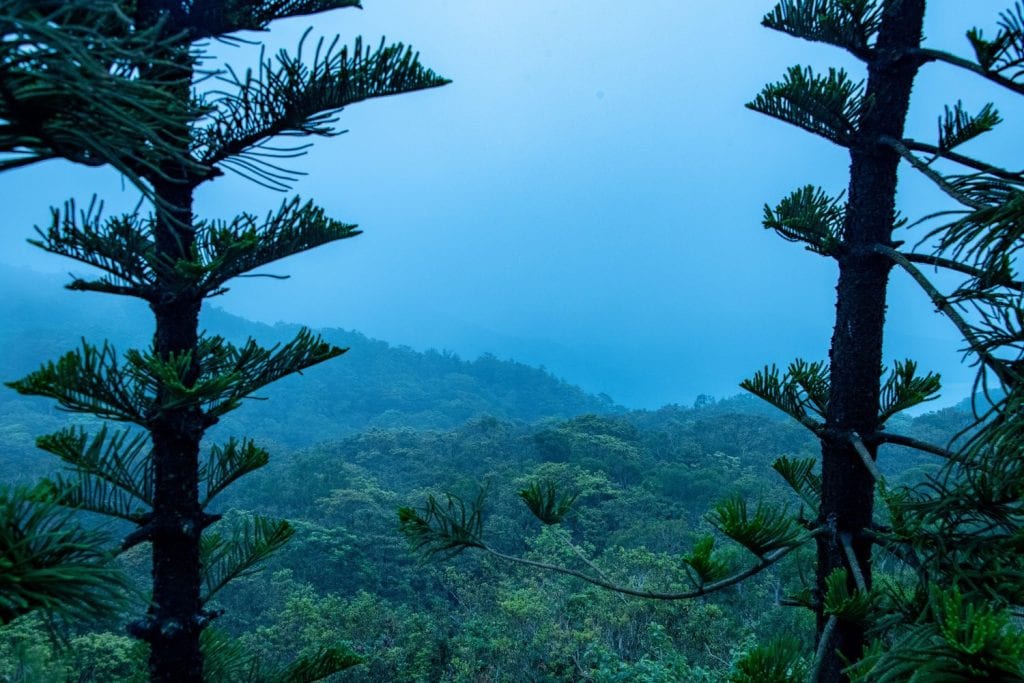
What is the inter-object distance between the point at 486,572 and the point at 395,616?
8.08 ft

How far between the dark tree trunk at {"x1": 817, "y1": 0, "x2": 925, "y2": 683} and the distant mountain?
137 feet

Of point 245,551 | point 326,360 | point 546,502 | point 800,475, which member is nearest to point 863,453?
point 800,475

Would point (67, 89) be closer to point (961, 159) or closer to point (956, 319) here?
point (956, 319)

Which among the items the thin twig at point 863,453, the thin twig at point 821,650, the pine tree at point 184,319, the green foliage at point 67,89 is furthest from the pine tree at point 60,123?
the thin twig at point 863,453

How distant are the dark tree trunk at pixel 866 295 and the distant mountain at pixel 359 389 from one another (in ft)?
137

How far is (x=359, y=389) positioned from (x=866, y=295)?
55344 mm

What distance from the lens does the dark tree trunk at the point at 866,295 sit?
5.74ft

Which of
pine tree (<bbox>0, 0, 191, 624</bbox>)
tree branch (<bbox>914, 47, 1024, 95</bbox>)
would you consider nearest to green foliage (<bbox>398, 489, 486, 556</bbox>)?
pine tree (<bbox>0, 0, 191, 624</bbox>)

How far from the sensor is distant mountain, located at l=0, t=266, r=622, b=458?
46.5 m

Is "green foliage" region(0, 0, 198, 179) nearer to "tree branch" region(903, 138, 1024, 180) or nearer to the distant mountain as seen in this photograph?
"tree branch" region(903, 138, 1024, 180)

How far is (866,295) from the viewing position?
1.77 metres

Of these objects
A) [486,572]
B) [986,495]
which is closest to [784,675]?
[986,495]

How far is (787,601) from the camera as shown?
1.90 metres

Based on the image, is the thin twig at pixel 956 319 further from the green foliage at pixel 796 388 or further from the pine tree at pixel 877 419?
the green foliage at pixel 796 388
